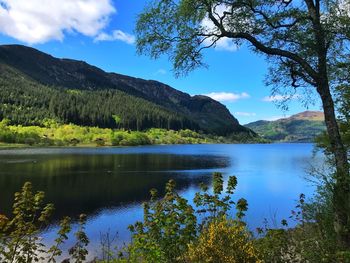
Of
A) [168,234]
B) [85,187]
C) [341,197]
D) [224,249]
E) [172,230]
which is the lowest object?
[85,187]

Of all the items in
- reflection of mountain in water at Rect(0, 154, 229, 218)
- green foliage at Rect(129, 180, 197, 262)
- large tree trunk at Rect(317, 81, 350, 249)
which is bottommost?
reflection of mountain in water at Rect(0, 154, 229, 218)

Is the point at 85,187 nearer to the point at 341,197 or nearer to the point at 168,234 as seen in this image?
the point at 168,234

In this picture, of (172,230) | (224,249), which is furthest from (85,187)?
(224,249)

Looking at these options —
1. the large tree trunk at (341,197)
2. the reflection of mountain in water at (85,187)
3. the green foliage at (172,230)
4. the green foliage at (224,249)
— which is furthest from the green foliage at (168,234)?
the reflection of mountain in water at (85,187)

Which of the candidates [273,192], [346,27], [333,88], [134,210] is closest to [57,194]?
[134,210]

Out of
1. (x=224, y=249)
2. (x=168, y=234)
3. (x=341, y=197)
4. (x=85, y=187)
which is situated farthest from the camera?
(x=85, y=187)

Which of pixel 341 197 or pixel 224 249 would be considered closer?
pixel 224 249

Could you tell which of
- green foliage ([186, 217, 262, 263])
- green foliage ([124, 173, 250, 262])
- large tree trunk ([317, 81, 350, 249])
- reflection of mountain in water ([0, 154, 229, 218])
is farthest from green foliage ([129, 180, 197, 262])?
reflection of mountain in water ([0, 154, 229, 218])

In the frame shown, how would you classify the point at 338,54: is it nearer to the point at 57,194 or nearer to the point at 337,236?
the point at 337,236

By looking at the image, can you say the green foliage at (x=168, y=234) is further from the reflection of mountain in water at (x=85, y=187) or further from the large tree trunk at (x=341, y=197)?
→ the reflection of mountain in water at (x=85, y=187)

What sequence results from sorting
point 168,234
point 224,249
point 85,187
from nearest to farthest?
1. point 224,249
2. point 168,234
3. point 85,187

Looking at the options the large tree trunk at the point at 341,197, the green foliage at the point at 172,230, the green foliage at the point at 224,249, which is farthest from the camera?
the green foliage at the point at 172,230

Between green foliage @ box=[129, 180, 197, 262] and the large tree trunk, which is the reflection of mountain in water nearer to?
green foliage @ box=[129, 180, 197, 262]

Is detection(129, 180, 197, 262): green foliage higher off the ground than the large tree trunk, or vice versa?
the large tree trunk
